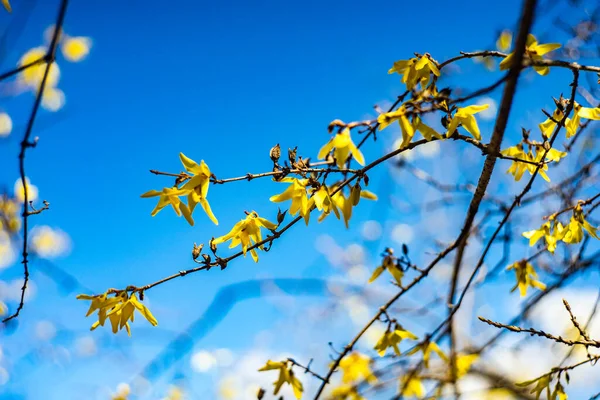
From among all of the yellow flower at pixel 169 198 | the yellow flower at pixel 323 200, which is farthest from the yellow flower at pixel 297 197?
the yellow flower at pixel 169 198

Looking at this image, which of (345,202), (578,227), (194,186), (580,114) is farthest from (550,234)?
(194,186)

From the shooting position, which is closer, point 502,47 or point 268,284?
point 268,284

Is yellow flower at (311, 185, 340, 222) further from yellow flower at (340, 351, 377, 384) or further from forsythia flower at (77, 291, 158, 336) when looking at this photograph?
yellow flower at (340, 351, 377, 384)

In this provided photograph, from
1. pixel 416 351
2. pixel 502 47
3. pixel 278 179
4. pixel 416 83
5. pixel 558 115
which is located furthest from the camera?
pixel 502 47

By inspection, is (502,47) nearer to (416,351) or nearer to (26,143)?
(416,351)

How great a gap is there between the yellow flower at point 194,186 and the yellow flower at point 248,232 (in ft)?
0.36

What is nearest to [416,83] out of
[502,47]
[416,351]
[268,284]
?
[416,351]

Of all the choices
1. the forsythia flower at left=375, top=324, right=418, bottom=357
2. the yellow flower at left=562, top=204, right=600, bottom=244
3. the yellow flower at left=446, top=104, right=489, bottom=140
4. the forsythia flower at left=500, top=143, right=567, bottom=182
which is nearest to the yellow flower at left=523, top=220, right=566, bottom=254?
the yellow flower at left=562, top=204, right=600, bottom=244

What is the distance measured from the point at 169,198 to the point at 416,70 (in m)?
0.78

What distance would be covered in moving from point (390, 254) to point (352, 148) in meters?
0.91

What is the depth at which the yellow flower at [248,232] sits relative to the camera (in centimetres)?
149

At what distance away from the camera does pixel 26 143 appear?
3.86ft

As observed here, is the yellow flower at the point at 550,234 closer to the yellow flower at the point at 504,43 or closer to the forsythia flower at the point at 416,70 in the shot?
the forsythia flower at the point at 416,70

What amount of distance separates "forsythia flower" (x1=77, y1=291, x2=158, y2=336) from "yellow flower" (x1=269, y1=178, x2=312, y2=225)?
21.3 inches
